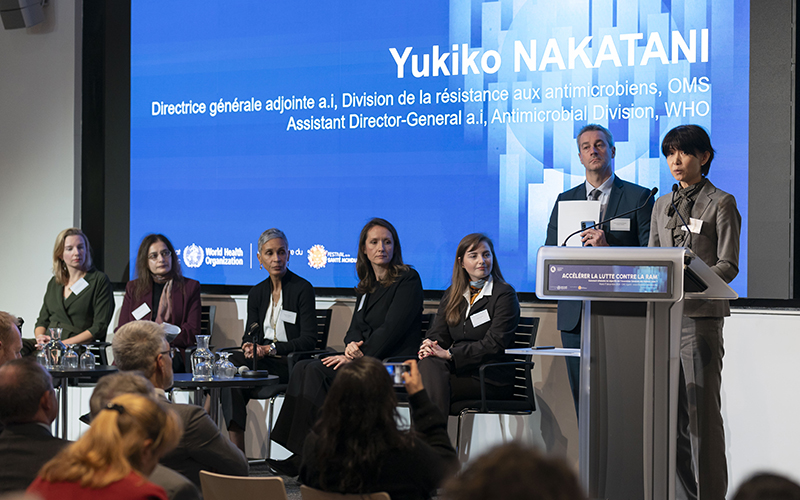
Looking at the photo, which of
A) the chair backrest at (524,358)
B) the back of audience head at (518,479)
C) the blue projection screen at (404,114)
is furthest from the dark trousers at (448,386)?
the back of audience head at (518,479)

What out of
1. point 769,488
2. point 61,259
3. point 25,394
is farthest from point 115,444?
point 61,259

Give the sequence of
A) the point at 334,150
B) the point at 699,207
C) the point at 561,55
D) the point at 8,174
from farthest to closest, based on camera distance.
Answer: the point at 8,174
the point at 334,150
the point at 561,55
the point at 699,207

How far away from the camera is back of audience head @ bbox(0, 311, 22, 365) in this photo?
3617 mm

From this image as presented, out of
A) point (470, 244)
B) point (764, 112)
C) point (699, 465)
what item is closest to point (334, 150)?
point (470, 244)

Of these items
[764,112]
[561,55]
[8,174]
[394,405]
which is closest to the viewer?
[394,405]

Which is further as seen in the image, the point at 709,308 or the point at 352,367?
the point at 709,308

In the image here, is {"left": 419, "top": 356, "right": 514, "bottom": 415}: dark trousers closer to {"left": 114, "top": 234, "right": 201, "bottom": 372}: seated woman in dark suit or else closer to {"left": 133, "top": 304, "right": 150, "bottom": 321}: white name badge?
{"left": 114, "top": 234, "right": 201, "bottom": 372}: seated woman in dark suit

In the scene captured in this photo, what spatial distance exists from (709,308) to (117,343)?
7.55ft

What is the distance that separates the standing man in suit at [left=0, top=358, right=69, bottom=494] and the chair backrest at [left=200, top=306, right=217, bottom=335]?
10.0ft

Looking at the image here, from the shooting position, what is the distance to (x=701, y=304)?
322 centimetres

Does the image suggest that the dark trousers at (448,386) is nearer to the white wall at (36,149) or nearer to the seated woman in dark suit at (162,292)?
the seated woman in dark suit at (162,292)

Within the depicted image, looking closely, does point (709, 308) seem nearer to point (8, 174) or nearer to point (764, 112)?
point (764, 112)

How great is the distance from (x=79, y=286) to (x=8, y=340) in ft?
6.04

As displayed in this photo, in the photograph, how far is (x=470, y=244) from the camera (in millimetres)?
4594
